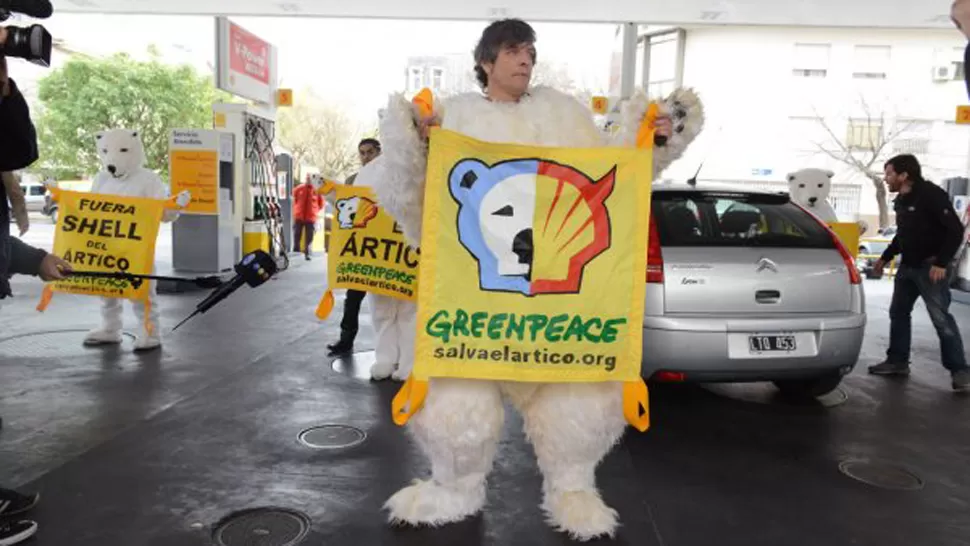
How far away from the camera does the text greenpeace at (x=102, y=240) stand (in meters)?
5.87

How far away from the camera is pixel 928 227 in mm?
5383

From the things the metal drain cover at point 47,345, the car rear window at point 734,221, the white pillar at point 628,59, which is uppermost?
the white pillar at point 628,59

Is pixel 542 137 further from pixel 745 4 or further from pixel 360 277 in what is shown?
pixel 745 4

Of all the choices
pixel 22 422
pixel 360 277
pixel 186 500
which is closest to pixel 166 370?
pixel 22 422

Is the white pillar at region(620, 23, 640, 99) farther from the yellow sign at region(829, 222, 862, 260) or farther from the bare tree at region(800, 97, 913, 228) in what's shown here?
the bare tree at region(800, 97, 913, 228)

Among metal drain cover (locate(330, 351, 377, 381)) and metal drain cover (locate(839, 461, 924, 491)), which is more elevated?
metal drain cover (locate(839, 461, 924, 491))

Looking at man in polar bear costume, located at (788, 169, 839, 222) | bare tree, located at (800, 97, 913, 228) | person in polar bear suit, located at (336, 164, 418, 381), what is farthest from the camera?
bare tree, located at (800, 97, 913, 228)

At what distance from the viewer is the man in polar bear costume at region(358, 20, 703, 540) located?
266 centimetres

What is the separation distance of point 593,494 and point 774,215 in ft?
8.55

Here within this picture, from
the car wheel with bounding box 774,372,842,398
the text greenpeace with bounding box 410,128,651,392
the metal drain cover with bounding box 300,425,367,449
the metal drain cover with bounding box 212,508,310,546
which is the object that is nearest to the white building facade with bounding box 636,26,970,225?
the car wheel with bounding box 774,372,842,398

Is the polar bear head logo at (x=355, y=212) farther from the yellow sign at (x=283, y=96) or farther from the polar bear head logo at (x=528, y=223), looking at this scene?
the yellow sign at (x=283, y=96)

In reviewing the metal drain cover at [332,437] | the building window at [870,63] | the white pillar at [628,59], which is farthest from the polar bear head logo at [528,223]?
the building window at [870,63]

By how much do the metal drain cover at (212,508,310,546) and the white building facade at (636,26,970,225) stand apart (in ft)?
100.0

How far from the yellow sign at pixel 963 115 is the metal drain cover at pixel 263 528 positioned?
12893 millimetres
